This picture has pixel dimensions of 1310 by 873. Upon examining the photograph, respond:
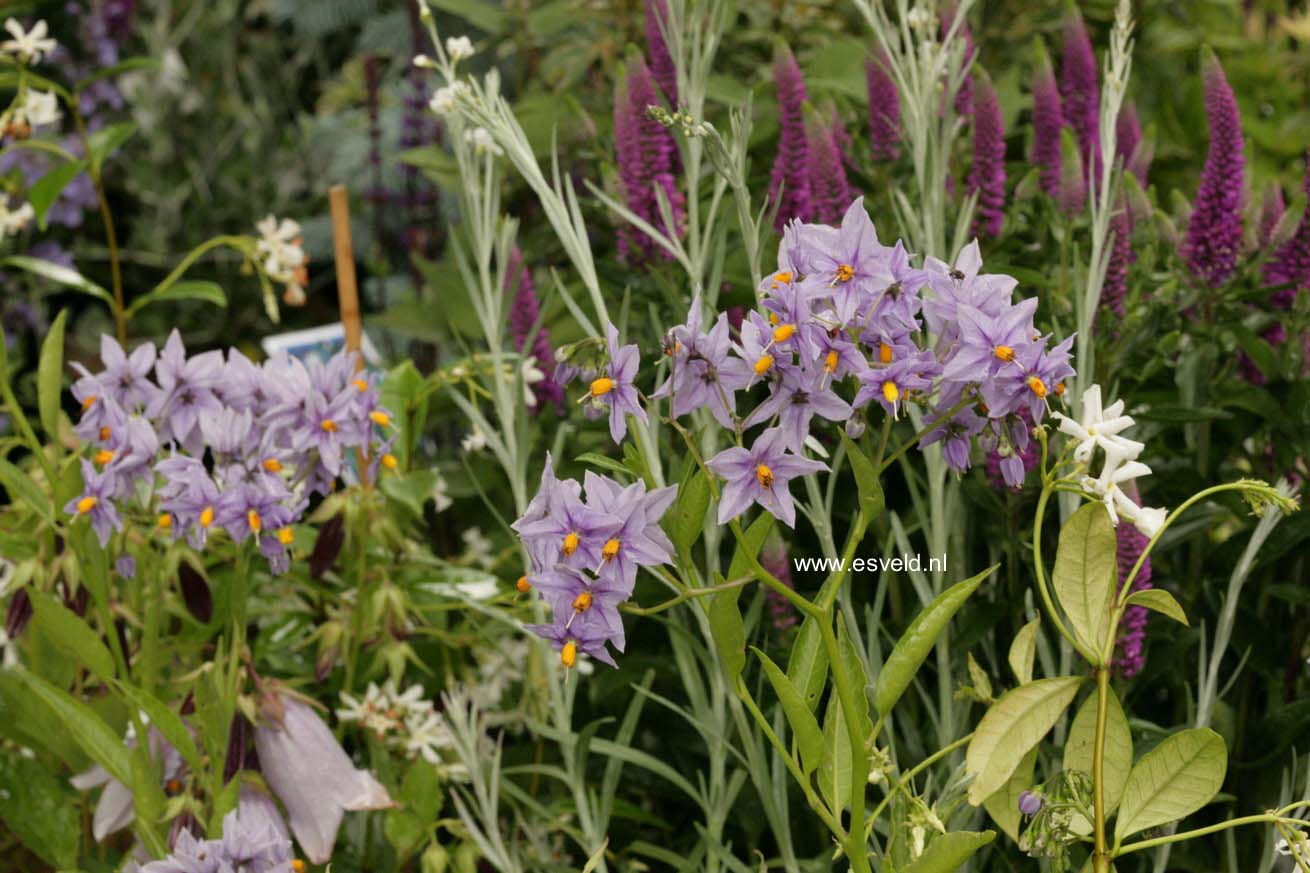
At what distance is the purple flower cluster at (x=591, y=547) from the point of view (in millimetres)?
598

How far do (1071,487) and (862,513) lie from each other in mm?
104

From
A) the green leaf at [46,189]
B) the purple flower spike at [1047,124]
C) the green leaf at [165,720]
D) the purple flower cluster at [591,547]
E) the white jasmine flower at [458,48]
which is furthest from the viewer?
the green leaf at [46,189]

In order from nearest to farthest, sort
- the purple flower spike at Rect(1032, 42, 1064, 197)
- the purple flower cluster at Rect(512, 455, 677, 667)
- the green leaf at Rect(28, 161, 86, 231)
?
the purple flower cluster at Rect(512, 455, 677, 667), the purple flower spike at Rect(1032, 42, 1064, 197), the green leaf at Rect(28, 161, 86, 231)

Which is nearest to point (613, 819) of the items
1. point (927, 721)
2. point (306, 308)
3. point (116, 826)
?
point (927, 721)

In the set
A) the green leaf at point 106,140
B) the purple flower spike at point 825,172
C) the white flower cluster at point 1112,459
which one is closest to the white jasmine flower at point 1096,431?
the white flower cluster at point 1112,459

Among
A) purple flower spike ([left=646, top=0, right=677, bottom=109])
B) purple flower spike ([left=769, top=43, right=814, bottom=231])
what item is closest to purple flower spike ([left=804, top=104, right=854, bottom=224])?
purple flower spike ([left=769, top=43, right=814, bottom=231])

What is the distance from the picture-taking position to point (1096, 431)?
2.24 ft

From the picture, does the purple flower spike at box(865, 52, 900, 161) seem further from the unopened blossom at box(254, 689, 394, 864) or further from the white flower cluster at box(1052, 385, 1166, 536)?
the unopened blossom at box(254, 689, 394, 864)

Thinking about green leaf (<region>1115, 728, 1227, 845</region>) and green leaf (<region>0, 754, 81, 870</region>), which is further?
green leaf (<region>0, 754, 81, 870</region>)

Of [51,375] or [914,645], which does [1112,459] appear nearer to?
[914,645]

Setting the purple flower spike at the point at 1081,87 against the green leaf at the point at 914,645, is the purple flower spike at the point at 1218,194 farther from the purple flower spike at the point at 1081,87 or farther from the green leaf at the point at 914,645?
the green leaf at the point at 914,645

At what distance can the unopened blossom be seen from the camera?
928 mm

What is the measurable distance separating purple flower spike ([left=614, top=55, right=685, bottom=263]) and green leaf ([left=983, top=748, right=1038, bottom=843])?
503 millimetres

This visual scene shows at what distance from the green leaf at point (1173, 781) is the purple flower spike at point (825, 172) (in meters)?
0.47
